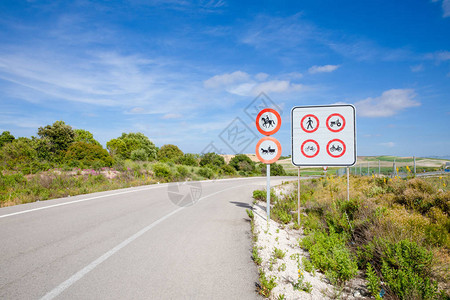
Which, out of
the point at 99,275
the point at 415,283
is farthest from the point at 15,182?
the point at 415,283

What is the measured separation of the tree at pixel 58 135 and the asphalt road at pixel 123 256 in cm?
4976

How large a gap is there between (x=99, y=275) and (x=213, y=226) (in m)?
3.31

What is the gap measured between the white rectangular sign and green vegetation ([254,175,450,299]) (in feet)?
4.35

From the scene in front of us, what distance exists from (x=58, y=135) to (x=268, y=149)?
183 feet

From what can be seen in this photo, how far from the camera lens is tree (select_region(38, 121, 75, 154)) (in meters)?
49.6

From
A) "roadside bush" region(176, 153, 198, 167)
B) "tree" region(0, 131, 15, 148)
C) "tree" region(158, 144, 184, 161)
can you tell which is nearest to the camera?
"roadside bush" region(176, 153, 198, 167)

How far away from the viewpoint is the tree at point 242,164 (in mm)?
53094

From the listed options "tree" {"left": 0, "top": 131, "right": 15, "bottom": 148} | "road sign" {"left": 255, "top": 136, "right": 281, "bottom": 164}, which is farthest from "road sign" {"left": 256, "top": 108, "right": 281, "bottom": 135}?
"tree" {"left": 0, "top": 131, "right": 15, "bottom": 148}

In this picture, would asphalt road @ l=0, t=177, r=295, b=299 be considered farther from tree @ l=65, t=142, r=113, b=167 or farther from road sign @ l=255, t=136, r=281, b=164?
tree @ l=65, t=142, r=113, b=167

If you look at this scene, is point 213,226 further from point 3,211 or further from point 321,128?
point 3,211

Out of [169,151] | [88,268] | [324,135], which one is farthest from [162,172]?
[169,151]

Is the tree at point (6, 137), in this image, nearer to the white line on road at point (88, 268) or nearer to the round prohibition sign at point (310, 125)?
the white line on road at point (88, 268)

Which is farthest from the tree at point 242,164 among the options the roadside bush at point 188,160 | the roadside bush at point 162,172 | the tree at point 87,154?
the roadside bush at point 162,172

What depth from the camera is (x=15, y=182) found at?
13.0 metres
